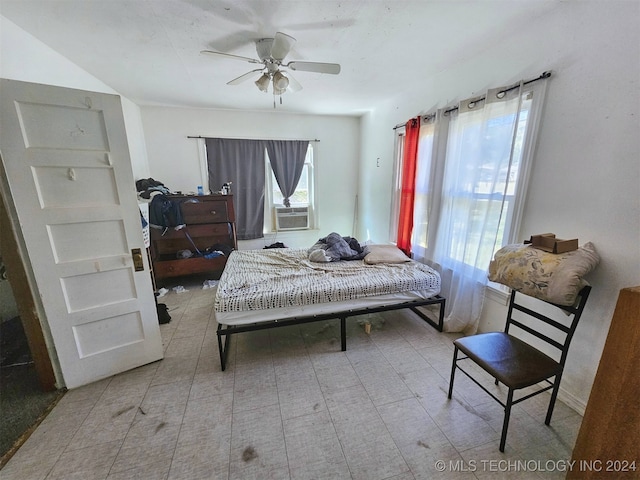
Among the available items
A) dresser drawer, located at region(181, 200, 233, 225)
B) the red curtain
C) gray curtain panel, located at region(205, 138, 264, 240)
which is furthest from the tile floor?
gray curtain panel, located at region(205, 138, 264, 240)

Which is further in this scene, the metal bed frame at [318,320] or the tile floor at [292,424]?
the metal bed frame at [318,320]

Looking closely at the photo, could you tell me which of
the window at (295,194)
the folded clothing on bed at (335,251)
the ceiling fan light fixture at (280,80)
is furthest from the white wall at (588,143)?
the window at (295,194)

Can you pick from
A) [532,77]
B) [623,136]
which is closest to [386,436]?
[623,136]

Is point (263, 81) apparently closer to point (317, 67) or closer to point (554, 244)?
point (317, 67)

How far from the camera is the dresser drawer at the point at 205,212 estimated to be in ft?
11.6

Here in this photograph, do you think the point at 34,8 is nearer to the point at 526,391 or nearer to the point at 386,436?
the point at 386,436

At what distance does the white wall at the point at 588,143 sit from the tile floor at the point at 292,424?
70cm

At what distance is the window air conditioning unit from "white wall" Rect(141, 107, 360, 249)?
0.13 m

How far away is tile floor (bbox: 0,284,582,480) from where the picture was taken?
133cm

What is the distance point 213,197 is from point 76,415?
103 inches

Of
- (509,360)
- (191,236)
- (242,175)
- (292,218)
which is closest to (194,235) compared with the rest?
(191,236)

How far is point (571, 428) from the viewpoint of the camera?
1529mm

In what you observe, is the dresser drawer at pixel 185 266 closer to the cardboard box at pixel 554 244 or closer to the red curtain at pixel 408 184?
the red curtain at pixel 408 184

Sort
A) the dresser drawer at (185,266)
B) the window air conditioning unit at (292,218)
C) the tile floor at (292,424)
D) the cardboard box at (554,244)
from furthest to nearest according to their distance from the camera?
the window air conditioning unit at (292,218) < the dresser drawer at (185,266) < the cardboard box at (554,244) < the tile floor at (292,424)
